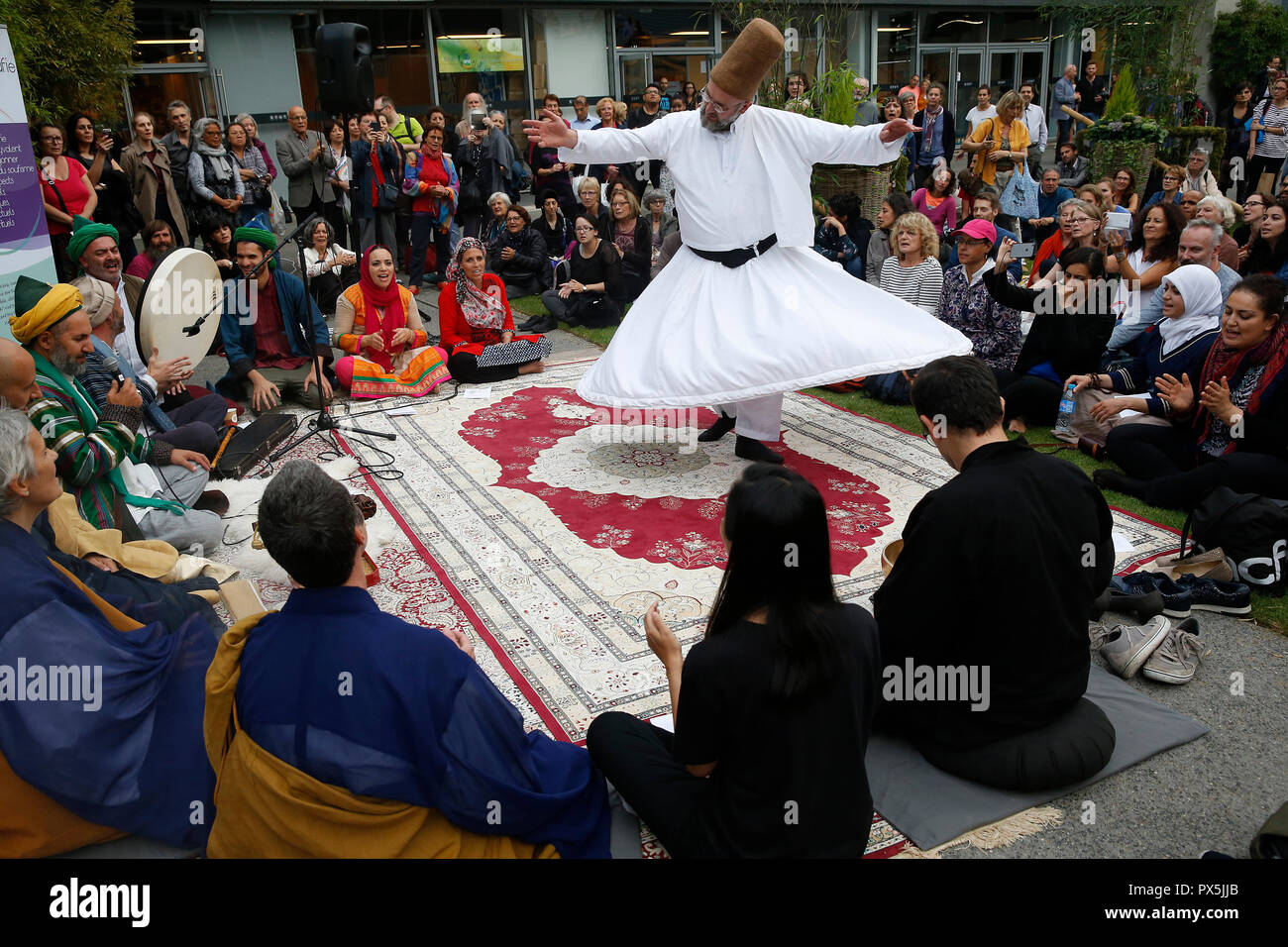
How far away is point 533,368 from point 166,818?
5.01m

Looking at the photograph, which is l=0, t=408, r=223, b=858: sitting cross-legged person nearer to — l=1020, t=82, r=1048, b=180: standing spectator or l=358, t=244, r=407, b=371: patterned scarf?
l=358, t=244, r=407, b=371: patterned scarf

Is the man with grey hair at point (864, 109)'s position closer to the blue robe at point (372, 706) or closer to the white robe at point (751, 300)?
the white robe at point (751, 300)

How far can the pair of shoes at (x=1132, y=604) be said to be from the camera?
3598 mm

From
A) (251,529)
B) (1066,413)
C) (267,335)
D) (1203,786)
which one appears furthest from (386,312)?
(1203,786)

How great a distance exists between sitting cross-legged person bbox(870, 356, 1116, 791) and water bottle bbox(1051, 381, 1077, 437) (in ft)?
9.51

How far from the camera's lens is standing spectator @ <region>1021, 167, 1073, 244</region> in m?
9.57

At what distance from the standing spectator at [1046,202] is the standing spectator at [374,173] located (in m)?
6.29

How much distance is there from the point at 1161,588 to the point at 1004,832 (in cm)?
158

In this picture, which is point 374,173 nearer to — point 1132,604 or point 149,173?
point 149,173

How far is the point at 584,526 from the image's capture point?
4629 mm

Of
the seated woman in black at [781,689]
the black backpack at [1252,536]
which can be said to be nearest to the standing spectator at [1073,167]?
the black backpack at [1252,536]

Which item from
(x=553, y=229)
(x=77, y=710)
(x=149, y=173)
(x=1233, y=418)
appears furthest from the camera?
(x=553, y=229)

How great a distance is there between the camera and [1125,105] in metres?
11.0
